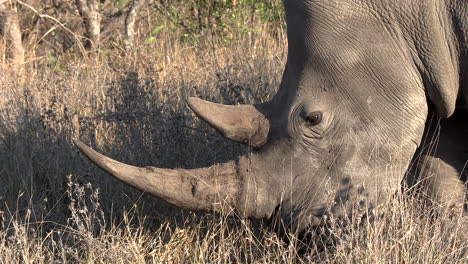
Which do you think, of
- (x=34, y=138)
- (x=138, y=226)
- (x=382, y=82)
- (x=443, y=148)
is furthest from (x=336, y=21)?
(x=34, y=138)

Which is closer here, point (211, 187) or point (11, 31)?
point (211, 187)

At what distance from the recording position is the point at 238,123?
4.92 meters

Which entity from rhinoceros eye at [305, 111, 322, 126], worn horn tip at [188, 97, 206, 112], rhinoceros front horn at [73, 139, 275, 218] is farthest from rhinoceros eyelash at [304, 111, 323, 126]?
worn horn tip at [188, 97, 206, 112]

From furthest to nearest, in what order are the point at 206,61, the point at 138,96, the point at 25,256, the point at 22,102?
the point at 206,61, the point at 22,102, the point at 138,96, the point at 25,256

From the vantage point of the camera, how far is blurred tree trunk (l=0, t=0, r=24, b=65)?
1038 cm

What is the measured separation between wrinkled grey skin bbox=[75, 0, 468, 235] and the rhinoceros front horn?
11 mm

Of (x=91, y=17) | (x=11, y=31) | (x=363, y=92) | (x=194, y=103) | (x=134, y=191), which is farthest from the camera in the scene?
(x=91, y=17)

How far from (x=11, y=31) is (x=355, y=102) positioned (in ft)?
22.0

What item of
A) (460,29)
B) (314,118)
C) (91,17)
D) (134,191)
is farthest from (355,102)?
(91,17)

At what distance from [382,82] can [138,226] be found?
6.68 ft

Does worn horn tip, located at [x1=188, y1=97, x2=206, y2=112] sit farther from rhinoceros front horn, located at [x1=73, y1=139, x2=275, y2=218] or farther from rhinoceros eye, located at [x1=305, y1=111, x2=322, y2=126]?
rhinoceros eye, located at [x1=305, y1=111, x2=322, y2=126]

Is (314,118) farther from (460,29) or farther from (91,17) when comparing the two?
(91,17)

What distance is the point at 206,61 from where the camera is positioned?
874 cm

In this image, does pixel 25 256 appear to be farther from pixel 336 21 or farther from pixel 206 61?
pixel 206 61
